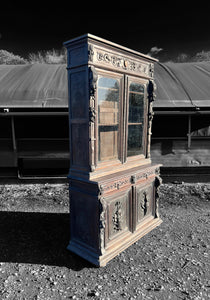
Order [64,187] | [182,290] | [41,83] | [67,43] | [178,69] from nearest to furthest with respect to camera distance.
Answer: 1. [182,290]
2. [67,43]
3. [64,187]
4. [41,83]
5. [178,69]

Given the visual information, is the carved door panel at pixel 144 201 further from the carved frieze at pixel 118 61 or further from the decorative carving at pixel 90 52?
the decorative carving at pixel 90 52

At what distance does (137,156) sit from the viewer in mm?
4312

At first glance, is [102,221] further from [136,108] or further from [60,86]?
[60,86]

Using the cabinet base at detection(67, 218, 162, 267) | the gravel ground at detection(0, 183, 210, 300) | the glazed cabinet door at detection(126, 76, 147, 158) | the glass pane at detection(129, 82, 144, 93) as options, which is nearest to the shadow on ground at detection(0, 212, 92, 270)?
the gravel ground at detection(0, 183, 210, 300)

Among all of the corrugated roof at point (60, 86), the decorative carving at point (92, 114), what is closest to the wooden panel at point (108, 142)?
the decorative carving at point (92, 114)

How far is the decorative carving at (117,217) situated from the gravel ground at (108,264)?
49 centimetres

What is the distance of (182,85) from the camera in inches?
317

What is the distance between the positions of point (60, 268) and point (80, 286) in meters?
0.52

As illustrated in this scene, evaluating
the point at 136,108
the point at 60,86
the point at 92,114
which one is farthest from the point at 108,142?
the point at 60,86

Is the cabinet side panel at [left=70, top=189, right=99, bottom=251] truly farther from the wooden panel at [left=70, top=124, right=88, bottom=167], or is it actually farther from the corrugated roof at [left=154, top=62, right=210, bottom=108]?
the corrugated roof at [left=154, top=62, right=210, bottom=108]

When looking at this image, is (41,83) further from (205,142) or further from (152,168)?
(205,142)

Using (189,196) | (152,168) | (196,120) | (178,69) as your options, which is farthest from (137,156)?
(178,69)

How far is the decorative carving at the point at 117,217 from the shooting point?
3.71 metres

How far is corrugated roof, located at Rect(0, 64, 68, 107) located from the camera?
699cm
